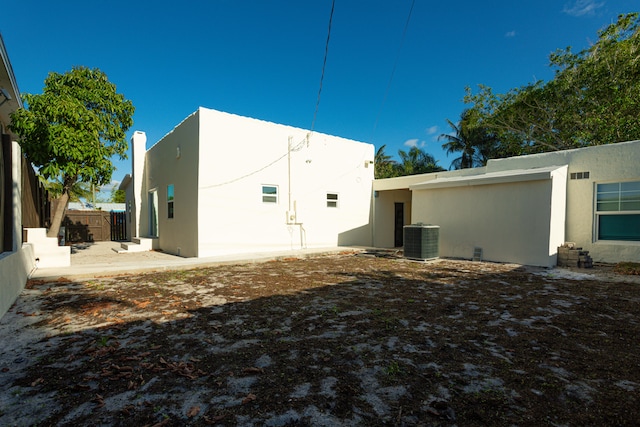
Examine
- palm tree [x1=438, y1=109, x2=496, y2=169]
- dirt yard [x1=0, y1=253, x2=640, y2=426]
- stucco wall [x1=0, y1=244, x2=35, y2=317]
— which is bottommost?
dirt yard [x1=0, y1=253, x2=640, y2=426]

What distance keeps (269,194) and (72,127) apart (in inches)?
224

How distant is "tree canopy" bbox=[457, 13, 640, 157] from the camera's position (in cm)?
1235

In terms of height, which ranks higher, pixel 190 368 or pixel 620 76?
pixel 620 76

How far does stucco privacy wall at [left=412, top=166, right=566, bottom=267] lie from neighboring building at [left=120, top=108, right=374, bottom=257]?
3759 millimetres

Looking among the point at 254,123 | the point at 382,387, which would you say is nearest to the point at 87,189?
the point at 254,123

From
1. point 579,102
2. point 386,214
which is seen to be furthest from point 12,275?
point 579,102

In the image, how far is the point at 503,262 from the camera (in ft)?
27.7

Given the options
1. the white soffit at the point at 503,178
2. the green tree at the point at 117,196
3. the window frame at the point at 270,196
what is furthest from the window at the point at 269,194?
the green tree at the point at 117,196

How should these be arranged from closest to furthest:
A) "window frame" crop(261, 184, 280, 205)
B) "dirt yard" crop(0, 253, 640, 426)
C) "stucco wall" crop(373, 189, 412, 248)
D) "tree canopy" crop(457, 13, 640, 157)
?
"dirt yard" crop(0, 253, 640, 426)
"window frame" crop(261, 184, 280, 205)
"tree canopy" crop(457, 13, 640, 157)
"stucco wall" crop(373, 189, 412, 248)

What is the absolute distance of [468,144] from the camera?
25719 mm

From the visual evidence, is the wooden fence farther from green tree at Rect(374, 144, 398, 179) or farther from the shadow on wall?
green tree at Rect(374, 144, 398, 179)

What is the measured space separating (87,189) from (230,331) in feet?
110

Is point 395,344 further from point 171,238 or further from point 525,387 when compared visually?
point 171,238

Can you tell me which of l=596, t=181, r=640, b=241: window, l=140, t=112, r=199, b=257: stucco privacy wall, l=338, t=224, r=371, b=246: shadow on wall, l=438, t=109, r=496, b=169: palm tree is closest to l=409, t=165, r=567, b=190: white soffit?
l=596, t=181, r=640, b=241: window
